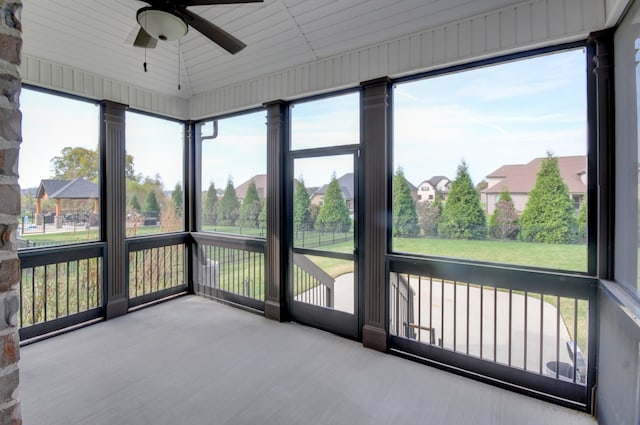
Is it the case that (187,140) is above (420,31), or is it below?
below

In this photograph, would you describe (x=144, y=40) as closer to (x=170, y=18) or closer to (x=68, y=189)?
(x=170, y=18)

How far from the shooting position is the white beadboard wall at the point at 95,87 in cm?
349

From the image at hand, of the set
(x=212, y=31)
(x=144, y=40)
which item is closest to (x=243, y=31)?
(x=144, y=40)

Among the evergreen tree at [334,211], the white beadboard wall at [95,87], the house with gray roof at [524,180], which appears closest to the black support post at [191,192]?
the white beadboard wall at [95,87]

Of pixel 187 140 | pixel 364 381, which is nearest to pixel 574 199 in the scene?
pixel 364 381

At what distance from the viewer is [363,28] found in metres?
3.24

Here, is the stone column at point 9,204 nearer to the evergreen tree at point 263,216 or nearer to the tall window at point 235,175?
the tall window at point 235,175

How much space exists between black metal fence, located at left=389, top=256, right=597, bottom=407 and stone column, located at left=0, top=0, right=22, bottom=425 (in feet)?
9.87

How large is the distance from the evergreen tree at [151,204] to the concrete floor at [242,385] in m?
1.67

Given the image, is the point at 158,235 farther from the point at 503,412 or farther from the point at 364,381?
the point at 503,412

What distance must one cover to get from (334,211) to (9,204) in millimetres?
3274

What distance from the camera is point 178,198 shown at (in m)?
5.09

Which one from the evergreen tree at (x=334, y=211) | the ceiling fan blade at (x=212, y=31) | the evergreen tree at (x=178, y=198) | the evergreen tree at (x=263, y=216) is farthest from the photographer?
the evergreen tree at (x=178, y=198)

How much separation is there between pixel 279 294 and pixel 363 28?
10.2 ft
